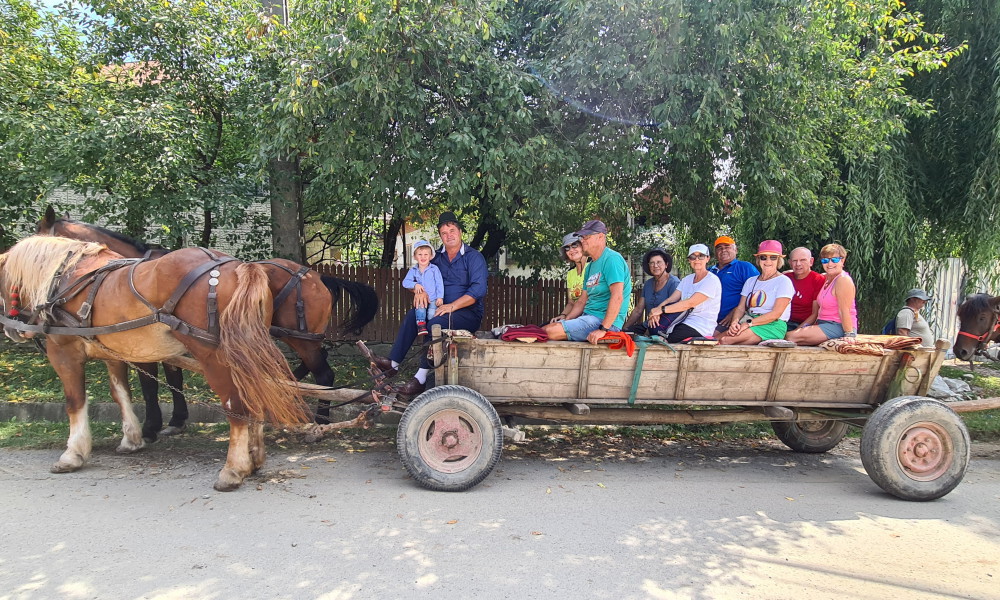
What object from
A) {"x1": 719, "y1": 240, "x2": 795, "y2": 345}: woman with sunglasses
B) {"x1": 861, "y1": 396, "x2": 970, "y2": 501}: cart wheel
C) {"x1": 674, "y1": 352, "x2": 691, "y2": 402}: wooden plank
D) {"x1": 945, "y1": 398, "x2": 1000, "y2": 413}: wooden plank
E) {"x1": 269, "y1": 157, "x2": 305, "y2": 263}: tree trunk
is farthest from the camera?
{"x1": 269, "y1": 157, "x2": 305, "y2": 263}: tree trunk

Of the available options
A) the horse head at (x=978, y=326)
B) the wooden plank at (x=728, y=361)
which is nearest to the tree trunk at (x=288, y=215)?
the wooden plank at (x=728, y=361)

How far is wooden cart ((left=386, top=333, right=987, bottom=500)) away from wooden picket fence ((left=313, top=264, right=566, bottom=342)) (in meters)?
4.04

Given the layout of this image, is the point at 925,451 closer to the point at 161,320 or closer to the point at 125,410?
the point at 161,320

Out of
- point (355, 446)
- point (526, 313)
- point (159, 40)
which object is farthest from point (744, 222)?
point (159, 40)

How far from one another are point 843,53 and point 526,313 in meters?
5.02

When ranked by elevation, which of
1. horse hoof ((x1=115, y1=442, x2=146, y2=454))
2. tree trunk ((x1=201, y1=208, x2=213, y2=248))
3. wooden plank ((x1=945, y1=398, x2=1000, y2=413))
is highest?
tree trunk ((x1=201, y1=208, x2=213, y2=248))

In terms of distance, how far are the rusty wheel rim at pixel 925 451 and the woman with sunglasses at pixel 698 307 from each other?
150cm

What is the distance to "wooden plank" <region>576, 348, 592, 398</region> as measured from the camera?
13.2 feet

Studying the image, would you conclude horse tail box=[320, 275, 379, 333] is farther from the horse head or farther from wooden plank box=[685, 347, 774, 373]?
the horse head

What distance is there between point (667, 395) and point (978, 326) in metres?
4.03

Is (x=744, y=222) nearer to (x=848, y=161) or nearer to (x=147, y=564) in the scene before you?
(x=848, y=161)

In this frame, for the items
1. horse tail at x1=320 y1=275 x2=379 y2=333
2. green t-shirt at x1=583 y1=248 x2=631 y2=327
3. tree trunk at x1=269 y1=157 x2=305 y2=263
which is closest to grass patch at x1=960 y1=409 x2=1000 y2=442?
green t-shirt at x1=583 y1=248 x2=631 y2=327

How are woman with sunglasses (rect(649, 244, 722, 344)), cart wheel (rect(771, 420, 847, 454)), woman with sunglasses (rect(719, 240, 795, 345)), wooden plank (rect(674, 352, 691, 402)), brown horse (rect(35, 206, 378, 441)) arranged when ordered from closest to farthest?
wooden plank (rect(674, 352, 691, 402)), woman with sunglasses (rect(719, 240, 795, 345)), woman with sunglasses (rect(649, 244, 722, 344)), brown horse (rect(35, 206, 378, 441)), cart wheel (rect(771, 420, 847, 454))

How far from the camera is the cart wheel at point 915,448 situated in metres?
3.96
